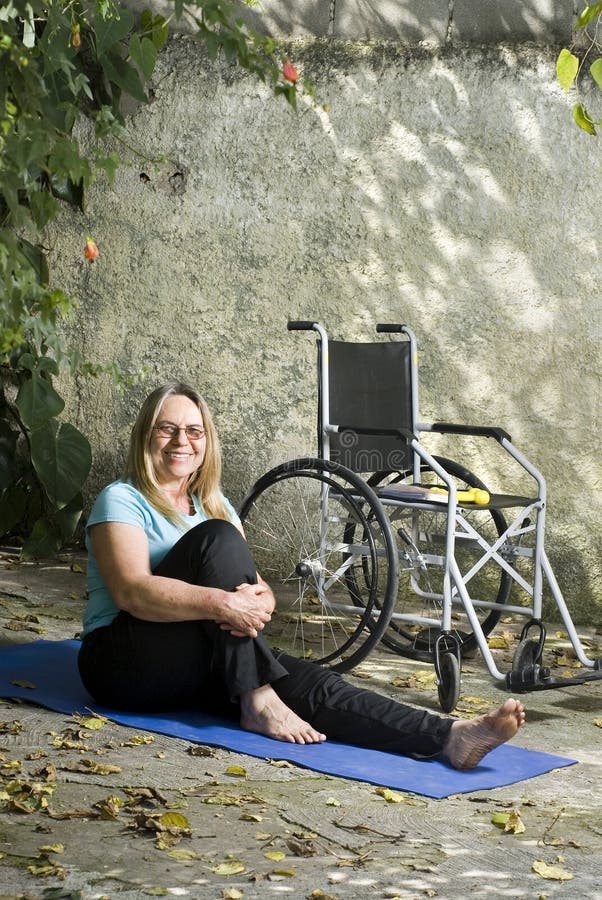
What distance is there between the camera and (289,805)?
265cm

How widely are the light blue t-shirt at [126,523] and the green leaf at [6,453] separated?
2.22 m

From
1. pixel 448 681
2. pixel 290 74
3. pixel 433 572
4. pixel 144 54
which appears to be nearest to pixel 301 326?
pixel 144 54

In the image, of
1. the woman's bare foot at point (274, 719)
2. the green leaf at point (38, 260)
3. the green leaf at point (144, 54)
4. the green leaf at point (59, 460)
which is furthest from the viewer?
the green leaf at point (59, 460)

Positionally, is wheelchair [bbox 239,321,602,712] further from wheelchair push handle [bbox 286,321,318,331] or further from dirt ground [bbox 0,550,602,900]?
dirt ground [bbox 0,550,602,900]

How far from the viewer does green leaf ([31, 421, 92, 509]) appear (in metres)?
5.03

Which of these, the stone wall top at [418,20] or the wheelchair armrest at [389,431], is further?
the stone wall top at [418,20]

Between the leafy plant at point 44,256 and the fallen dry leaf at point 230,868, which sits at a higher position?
the leafy plant at point 44,256

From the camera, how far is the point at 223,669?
120 inches

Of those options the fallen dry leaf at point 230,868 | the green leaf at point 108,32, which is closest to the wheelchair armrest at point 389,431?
the green leaf at point 108,32

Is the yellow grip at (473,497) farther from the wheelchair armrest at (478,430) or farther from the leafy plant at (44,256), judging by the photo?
the leafy plant at (44,256)

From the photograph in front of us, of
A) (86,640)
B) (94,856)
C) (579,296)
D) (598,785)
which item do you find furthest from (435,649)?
(579,296)

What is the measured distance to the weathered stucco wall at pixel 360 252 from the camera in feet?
16.7

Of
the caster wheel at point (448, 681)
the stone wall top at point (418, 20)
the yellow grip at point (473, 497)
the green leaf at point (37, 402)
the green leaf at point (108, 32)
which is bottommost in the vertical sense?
the caster wheel at point (448, 681)

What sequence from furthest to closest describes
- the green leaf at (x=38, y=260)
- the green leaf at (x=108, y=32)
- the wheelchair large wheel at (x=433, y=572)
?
the green leaf at (x=38, y=260) → the green leaf at (x=108, y=32) → the wheelchair large wheel at (x=433, y=572)
